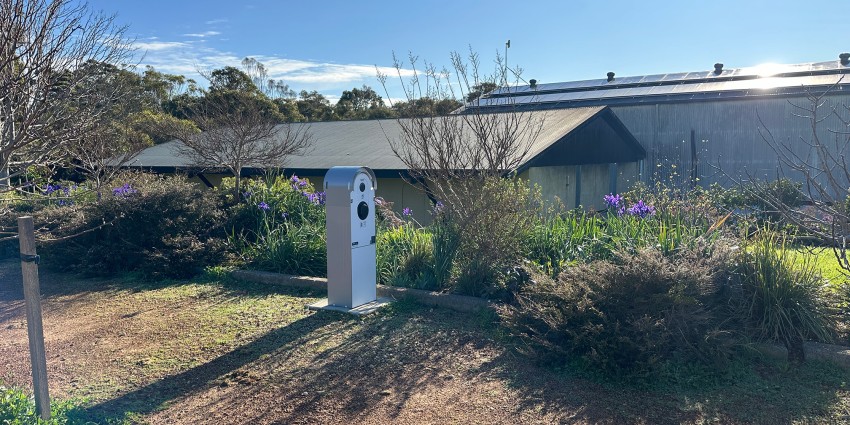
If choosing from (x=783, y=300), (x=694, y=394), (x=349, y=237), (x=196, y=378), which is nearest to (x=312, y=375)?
(x=196, y=378)

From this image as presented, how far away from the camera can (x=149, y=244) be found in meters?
10.1

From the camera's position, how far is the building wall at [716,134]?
22.1 metres

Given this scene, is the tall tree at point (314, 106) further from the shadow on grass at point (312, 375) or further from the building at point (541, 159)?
the shadow on grass at point (312, 375)

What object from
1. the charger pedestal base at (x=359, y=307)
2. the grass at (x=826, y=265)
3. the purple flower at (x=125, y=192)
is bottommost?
the charger pedestal base at (x=359, y=307)

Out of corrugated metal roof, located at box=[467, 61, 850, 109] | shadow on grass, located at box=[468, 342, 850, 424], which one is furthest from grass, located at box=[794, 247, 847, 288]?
corrugated metal roof, located at box=[467, 61, 850, 109]

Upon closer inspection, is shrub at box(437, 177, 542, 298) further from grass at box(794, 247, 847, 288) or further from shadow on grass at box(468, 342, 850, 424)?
grass at box(794, 247, 847, 288)

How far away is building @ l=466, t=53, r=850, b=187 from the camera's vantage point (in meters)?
21.7

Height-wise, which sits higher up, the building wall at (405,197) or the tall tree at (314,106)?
the tall tree at (314,106)

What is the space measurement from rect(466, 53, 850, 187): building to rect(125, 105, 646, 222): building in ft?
5.36

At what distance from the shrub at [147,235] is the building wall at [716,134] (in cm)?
1604

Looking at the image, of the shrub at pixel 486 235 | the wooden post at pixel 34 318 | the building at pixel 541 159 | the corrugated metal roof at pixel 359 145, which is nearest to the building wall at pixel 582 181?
the building at pixel 541 159

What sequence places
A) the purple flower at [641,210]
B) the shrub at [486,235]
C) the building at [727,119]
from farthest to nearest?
the building at [727,119]
the purple flower at [641,210]
the shrub at [486,235]

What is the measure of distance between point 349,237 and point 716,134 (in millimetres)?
20053

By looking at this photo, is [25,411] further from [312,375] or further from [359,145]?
[359,145]
